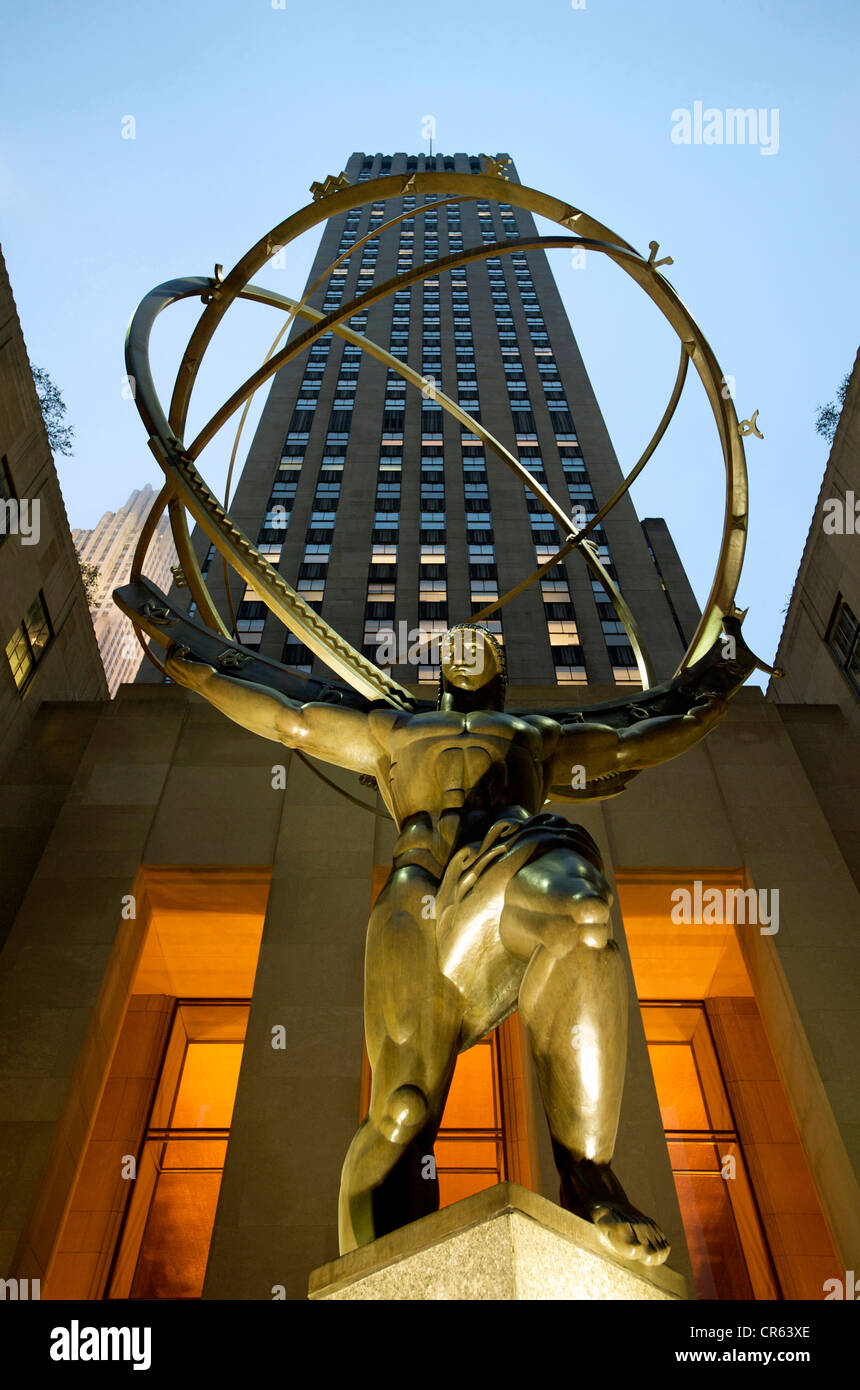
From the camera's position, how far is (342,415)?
41812 mm

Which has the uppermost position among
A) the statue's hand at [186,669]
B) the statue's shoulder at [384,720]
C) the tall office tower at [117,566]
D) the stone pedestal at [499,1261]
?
the tall office tower at [117,566]

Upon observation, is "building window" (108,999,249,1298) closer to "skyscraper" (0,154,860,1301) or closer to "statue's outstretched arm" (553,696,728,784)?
"skyscraper" (0,154,860,1301)

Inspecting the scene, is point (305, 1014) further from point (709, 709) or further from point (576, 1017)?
point (576, 1017)

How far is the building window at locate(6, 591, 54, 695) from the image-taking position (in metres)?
13.6

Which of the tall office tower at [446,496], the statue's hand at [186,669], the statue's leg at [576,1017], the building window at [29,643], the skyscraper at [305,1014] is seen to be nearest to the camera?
the statue's leg at [576,1017]

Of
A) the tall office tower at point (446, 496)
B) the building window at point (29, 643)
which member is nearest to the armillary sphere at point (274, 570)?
the building window at point (29, 643)

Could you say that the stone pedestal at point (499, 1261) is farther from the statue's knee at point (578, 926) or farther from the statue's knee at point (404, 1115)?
the statue's knee at point (578, 926)

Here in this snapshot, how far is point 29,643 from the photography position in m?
14.2

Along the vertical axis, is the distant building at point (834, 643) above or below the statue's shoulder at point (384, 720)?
above

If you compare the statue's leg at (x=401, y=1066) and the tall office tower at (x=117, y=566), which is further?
the tall office tower at (x=117, y=566)

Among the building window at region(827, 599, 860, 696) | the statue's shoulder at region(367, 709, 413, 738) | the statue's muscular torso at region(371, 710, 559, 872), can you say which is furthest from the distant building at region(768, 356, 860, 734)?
the statue's shoulder at region(367, 709, 413, 738)

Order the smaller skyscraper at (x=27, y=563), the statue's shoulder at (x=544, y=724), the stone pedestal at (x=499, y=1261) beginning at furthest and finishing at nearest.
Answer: the smaller skyscraper at (x=27, y=563)
the statue's shoulder at (x=544, y=724)
the stone pedestal at (x=499, y=1261)

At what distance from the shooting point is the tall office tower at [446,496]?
30.7 metres
